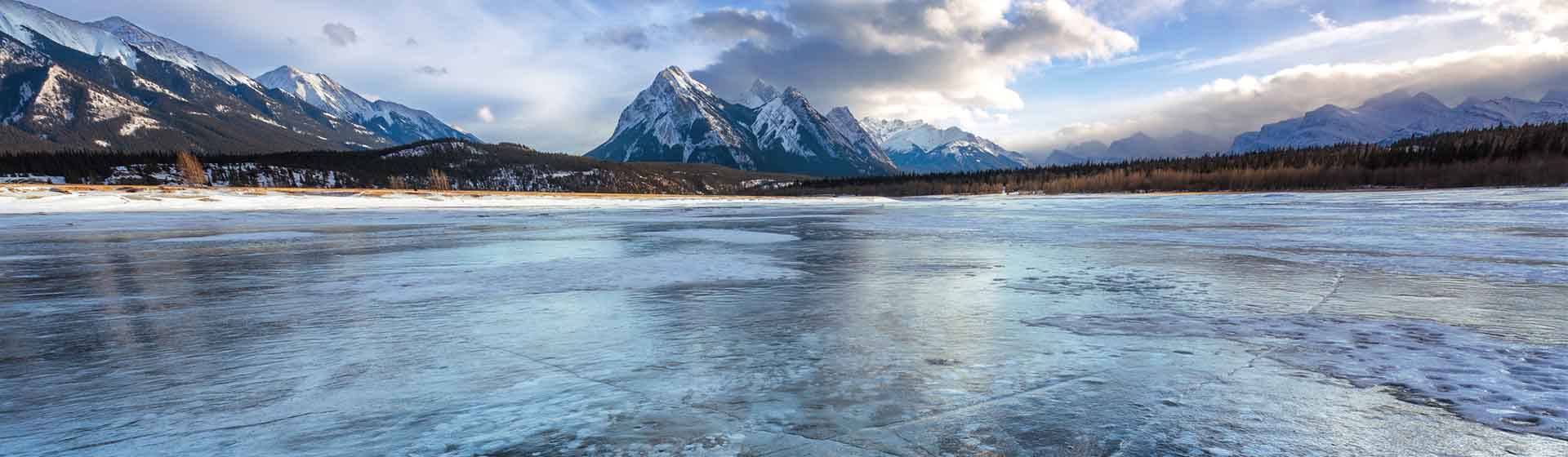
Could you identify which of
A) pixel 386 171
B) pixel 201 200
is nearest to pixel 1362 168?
pixel 201 200

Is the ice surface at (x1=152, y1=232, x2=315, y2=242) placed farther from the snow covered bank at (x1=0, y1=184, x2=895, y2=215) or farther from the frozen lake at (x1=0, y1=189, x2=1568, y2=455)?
the snow covered bank at (x1=0, y1=184, x2=895, y2=215)

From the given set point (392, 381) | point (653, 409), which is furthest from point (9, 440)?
point (653, 409)

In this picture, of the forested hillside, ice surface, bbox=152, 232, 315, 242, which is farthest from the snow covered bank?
the forested hillside

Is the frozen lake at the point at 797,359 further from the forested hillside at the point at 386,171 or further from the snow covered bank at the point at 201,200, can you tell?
the forested hillside at the point at 386,171

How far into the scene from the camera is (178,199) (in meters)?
31.1

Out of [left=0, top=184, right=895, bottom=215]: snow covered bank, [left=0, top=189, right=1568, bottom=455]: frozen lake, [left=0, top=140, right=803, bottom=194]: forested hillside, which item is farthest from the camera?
[left=0, top=140, right=803, bottom=194]: forested hillside

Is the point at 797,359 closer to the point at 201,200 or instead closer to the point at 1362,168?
the point at 201,200

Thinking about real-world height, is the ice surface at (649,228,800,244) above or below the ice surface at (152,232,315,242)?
below

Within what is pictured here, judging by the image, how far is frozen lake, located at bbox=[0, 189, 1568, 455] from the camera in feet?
7.51

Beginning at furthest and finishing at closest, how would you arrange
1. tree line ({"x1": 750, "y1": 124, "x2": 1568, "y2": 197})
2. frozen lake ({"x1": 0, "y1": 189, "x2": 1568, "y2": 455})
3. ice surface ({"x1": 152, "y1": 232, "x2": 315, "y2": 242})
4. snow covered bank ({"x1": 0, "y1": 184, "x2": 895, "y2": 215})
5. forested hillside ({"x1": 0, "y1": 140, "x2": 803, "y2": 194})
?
forested hillside ({"x1": 0, "y1": 140, "x2": 803, "y2": 194})
tree line ({"x1": 750, "y1": 124, "x2": 1568, "y2": 197})
snow covered bank ({"x1": 0, "y1": 184, "x2": 895, "y2": 215})
ice surface ({"x1": 152, "y1": 232, "x2": 315, "y2": 242})
frozen lake ({"x1": 0, "y1": 189, "x2": 1568, "y2": 455})

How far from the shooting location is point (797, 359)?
11.2 feet

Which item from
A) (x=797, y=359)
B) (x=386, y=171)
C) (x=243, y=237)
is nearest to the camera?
(x=797, y=359)

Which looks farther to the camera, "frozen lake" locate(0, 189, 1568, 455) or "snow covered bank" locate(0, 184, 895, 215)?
"snow covered bank" locate(0, 184, 895, 215)

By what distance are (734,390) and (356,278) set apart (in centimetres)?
566
